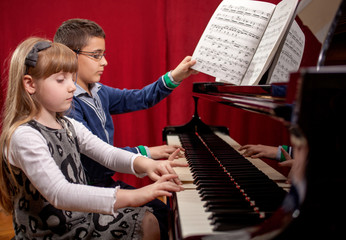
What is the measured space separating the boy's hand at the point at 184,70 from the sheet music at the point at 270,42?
323 millimetres

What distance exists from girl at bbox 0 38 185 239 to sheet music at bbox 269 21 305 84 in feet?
1.93

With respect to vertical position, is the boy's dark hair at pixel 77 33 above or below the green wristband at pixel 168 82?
above

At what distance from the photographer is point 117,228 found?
1.04 metres

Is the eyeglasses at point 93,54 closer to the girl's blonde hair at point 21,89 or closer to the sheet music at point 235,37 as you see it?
the girl's blonde hair at point 21,89

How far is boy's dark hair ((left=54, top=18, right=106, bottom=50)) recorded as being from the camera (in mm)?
1666

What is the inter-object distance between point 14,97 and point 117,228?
0.60 m

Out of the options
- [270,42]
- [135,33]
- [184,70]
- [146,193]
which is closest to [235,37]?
[270,42]

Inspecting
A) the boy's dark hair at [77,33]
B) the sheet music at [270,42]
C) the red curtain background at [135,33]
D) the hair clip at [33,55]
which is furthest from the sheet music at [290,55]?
the red curtain background at [135,33]

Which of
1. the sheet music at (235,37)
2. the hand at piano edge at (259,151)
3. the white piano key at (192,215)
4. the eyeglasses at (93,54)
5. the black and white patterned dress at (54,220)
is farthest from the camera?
the eyeglasses at (93,54)

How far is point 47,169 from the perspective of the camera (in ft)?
3.08

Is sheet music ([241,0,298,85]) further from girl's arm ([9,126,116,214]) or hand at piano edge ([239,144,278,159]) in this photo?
girl's arm ([9,126,116,214])

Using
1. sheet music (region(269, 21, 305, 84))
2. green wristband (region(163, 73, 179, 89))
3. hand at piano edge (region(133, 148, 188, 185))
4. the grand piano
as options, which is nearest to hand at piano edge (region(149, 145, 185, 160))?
the grand piano

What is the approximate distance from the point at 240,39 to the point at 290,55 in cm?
22

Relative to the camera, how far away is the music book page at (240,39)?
121 cm
